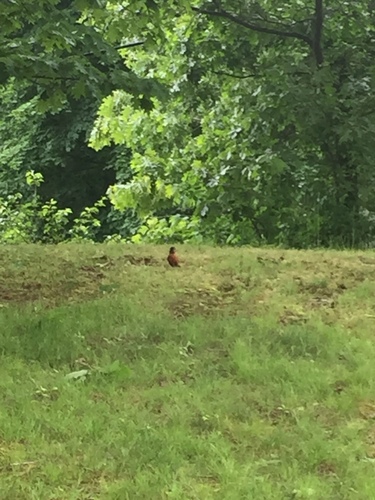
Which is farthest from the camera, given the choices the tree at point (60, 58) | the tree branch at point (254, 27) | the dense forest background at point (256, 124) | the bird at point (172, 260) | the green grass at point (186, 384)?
the tree branch at point (254, 27)

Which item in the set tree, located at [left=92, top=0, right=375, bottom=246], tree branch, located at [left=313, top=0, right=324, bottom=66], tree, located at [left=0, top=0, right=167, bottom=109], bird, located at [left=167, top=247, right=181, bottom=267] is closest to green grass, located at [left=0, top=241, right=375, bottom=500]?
bird, located at [left=167, top=247, right=181, bottom=267]

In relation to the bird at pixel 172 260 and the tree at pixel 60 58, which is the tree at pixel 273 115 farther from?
the tree at pixel 60 58

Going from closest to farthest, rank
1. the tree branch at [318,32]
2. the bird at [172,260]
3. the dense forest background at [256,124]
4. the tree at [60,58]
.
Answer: the tree at [60,58] → the bird at [172,260] → the dense forest background at [256,124] → the tree branch at [318,32]

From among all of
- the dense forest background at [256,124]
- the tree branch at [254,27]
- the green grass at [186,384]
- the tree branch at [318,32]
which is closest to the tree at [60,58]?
the green grass at [186,384]

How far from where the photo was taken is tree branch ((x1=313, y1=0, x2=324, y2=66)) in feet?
30.7

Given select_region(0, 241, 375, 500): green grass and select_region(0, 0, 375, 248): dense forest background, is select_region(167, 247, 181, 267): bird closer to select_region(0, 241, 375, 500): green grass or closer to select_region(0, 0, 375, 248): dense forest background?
select_region(0, 241, 375, 500): green grass

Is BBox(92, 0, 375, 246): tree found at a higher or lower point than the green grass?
higher

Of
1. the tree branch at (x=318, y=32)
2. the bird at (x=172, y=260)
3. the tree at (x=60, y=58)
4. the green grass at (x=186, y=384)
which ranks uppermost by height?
the tree branch at (x=318, y=32)

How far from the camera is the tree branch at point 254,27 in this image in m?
9.48

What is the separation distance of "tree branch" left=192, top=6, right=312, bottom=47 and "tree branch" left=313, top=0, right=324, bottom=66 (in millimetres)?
150

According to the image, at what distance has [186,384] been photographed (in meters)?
3.45

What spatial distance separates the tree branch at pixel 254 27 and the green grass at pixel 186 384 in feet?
15.6

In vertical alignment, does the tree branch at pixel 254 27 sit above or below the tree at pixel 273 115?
above

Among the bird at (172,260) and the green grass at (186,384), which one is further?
the bird at (172,260)
